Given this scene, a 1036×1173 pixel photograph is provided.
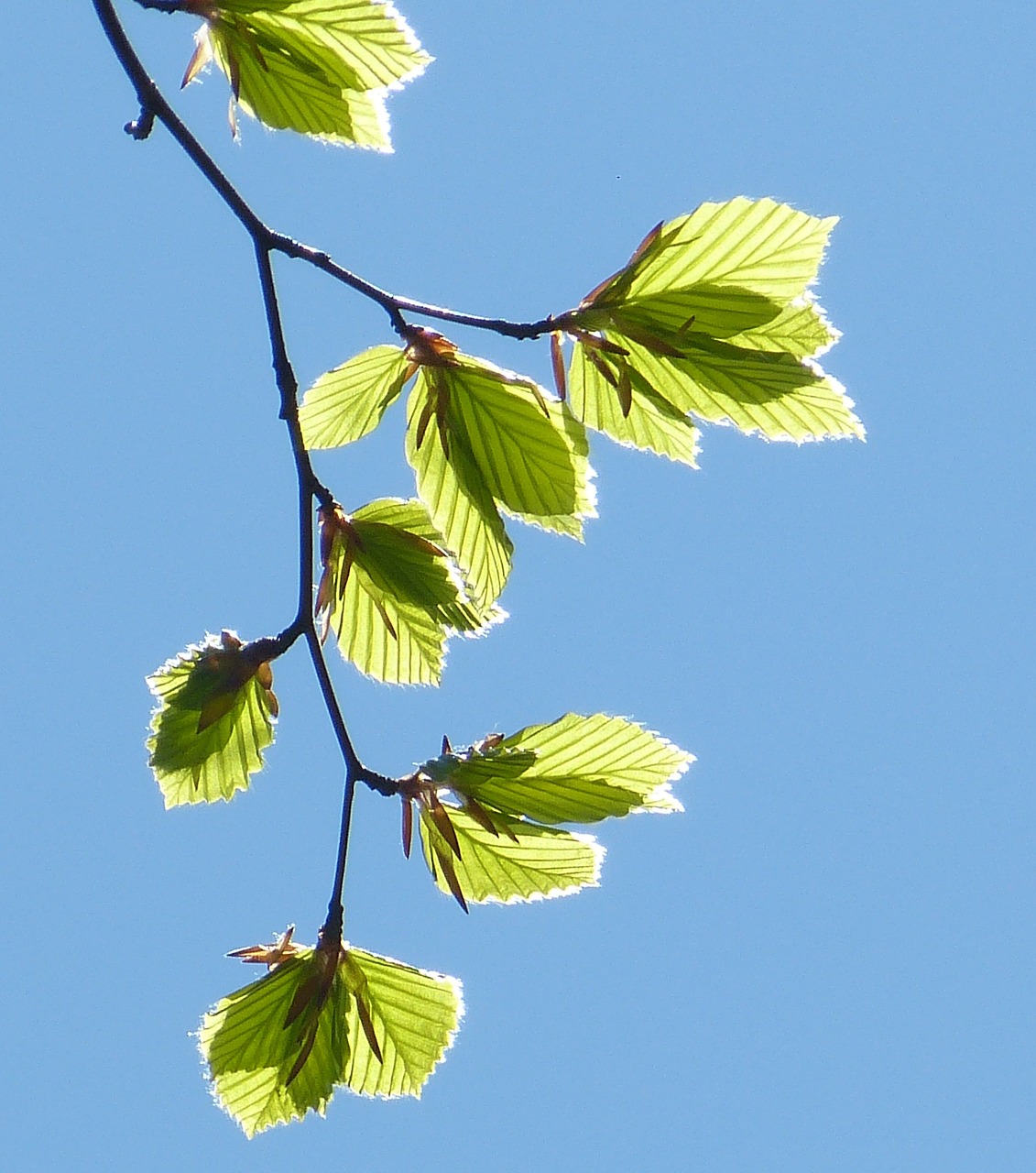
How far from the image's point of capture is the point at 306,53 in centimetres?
88

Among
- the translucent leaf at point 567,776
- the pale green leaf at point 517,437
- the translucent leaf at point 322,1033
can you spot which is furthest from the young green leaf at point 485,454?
the translucent leaf at point 322,1033

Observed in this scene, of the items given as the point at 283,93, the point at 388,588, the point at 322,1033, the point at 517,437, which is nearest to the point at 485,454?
the point at 517,437

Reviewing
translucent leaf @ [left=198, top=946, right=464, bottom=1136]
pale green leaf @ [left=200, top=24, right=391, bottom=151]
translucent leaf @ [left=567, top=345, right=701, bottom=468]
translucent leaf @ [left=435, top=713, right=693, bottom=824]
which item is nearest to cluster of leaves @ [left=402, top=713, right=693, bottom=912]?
translucent leaf @ [left=435, top=713, right=693, bottom=824]

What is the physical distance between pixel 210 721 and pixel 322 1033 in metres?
0.26

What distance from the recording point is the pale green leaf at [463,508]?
0.92m

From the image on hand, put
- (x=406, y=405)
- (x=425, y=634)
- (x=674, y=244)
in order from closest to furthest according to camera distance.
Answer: (x=674, y=244) → (x=406, y=405) → (x=425, y=634)

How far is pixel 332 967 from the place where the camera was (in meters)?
1.02

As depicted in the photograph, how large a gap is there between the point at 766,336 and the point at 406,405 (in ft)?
0.85

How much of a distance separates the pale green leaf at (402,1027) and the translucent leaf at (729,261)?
558 mm

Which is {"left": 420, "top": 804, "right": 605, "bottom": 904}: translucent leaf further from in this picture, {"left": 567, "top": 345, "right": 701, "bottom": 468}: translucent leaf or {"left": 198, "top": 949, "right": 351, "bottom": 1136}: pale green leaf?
{"left": 567, "top": 345, "right": 701, "bottom": 468}: translucent leaf

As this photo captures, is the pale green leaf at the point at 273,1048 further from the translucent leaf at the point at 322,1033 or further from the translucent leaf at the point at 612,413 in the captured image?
the translucent leaf at the point at 612,413

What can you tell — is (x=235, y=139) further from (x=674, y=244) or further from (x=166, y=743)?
(x=166, y=743)

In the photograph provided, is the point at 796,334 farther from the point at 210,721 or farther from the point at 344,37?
the point at 210,721

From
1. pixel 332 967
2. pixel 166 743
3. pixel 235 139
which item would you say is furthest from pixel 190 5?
pixel 332 967
